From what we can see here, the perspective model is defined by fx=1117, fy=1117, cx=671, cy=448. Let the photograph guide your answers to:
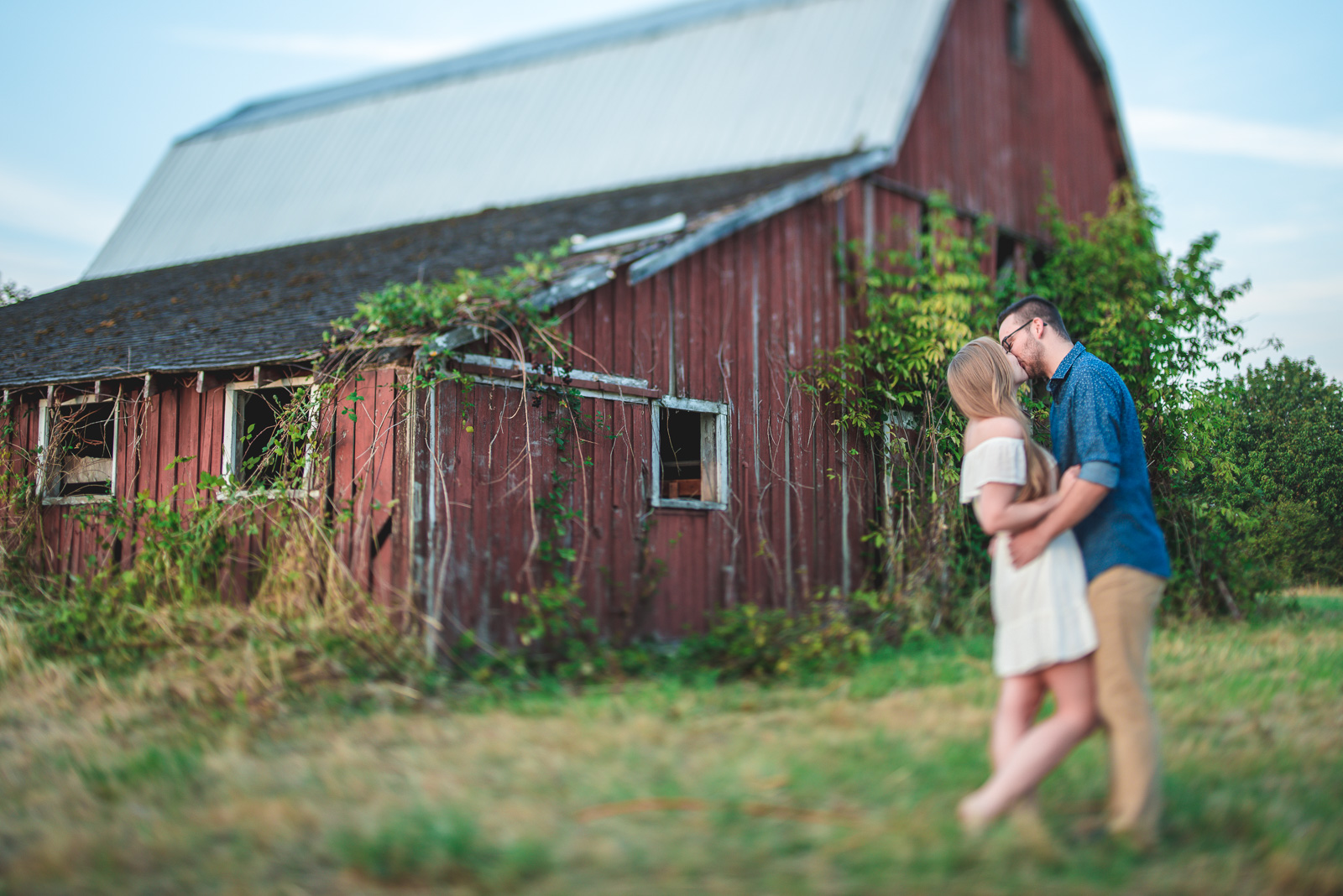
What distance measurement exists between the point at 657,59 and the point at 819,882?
14.7 metres

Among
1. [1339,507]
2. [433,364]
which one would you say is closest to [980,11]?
[1339,507]

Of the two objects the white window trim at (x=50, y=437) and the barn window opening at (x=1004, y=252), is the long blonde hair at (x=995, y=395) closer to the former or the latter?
the white window trim at (x=50, y=437)

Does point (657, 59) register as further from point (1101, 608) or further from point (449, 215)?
point (1101, 608)

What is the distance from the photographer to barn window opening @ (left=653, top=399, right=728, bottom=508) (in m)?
8.98

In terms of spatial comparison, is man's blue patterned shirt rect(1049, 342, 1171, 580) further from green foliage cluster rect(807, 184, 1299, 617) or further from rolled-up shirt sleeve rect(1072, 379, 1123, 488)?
green foliage cluster rect(807, 184, 1299, 617)

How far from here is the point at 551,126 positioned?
16062mm

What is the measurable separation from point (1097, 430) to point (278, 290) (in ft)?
31.3

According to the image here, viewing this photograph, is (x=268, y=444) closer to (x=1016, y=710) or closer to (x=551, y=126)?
(x=1016, y=710)

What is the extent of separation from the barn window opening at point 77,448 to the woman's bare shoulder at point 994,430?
25.9 feet

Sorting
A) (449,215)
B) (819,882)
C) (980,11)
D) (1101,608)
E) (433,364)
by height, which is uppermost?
(980,11)

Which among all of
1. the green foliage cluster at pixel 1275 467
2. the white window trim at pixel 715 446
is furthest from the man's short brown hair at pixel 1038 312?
the green foliage cluster at pixel 1275 467

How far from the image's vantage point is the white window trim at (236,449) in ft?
25.6

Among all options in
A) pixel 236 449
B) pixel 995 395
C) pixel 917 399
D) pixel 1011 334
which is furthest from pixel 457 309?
pixel 917 399

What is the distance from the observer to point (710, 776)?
429cm
